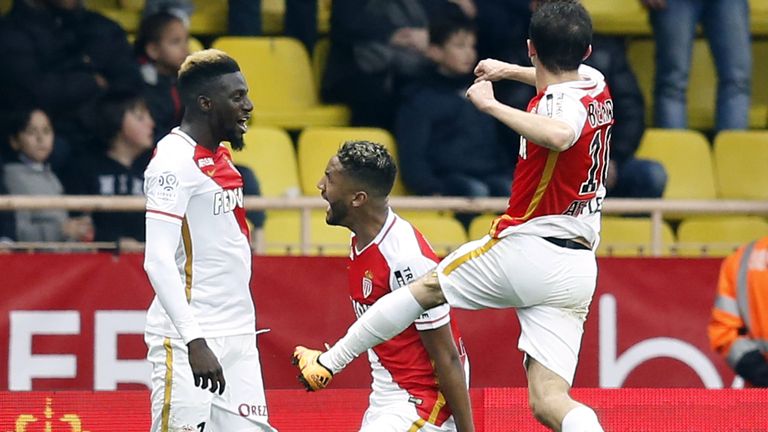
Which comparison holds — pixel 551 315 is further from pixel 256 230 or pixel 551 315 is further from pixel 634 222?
pixel 634 222

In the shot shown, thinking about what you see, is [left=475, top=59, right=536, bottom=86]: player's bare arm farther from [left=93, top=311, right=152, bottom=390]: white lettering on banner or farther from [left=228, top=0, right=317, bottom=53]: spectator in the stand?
[left=228, top=0, right=317, bottom=53]: spectator in the stand

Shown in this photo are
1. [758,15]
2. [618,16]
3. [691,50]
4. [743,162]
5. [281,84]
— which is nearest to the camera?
[281,84]

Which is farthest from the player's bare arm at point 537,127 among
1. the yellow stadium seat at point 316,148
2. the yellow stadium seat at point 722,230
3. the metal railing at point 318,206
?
the yellow stadium seat at point 722,230

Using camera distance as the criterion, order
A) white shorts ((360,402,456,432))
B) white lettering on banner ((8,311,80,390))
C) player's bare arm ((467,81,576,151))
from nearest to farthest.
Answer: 1. player's bare arm ((467,81,576,151))
2. white shorts ((360,402,456,432))
3. white lettering on banner ((8,311,80,390))

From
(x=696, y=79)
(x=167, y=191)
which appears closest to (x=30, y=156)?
(x=167, y=191)

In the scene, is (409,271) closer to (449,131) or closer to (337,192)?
(337,192)

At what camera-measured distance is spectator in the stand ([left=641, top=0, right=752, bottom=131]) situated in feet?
39.3

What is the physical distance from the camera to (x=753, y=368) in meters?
8.51

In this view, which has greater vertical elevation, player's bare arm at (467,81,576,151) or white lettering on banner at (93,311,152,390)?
player's bare arm at (467,81,576,151)

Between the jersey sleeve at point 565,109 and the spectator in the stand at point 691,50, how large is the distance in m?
6.23

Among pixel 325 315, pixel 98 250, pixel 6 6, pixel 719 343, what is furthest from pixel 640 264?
pixel 6 6

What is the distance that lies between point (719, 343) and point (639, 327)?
2.92 ft

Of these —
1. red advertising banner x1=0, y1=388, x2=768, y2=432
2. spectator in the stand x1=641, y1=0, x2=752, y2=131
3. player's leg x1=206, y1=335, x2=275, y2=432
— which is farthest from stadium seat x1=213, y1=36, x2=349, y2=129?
player's leg x1=206, y1=335, x2=275, y2=432

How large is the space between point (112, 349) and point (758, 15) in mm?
6258
